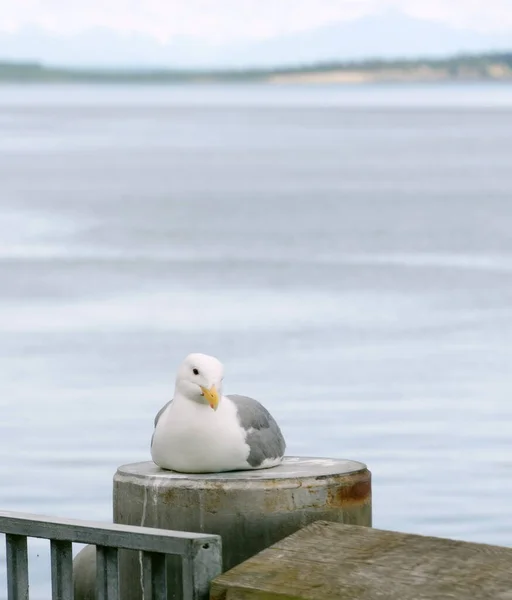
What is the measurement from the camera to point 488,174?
59.8 m

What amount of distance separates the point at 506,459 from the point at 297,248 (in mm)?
17244

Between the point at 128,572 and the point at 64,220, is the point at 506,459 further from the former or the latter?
the point at 64,220

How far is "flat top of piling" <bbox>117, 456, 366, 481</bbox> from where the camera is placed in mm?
5996

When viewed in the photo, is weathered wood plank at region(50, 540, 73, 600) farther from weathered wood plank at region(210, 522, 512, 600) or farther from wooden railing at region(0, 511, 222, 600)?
weathered wood plank at region(210, 522, 512, 600)

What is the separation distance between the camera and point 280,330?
16.9 metres

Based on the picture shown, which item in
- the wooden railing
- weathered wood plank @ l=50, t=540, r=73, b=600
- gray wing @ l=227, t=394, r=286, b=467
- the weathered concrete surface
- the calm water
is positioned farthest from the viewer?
the calm water

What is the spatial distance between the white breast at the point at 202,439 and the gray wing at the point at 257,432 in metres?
0.02

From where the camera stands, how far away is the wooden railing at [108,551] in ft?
16.5

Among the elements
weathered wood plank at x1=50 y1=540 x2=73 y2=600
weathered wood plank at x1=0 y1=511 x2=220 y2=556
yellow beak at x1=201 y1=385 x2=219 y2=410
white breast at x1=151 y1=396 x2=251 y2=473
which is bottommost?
weathered wood plank at x1=50 y1=540 x2=73 y2=600

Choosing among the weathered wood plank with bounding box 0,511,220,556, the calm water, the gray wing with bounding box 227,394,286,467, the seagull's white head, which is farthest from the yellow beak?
the calm water

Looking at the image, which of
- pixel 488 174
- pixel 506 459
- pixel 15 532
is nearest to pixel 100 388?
pixel 506 459

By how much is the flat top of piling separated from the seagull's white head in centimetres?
22

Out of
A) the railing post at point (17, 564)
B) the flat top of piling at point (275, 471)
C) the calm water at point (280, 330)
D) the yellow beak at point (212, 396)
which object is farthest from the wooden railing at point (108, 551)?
the calm water at point (280, 330)

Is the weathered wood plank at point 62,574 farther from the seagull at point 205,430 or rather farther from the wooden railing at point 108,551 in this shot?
the seagull at point 205,430
